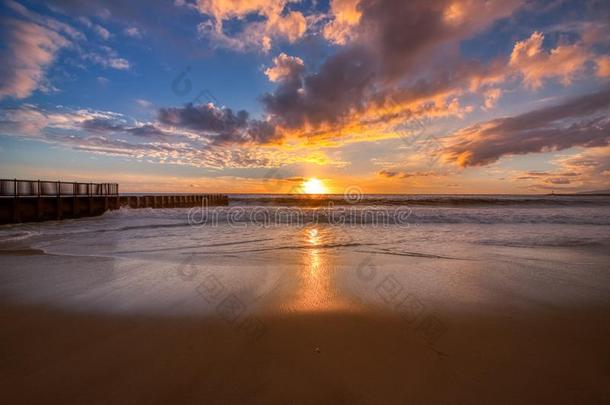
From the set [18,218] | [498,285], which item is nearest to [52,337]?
[498,285]

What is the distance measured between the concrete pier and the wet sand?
1749 cm

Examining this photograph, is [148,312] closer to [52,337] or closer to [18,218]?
[52,337]

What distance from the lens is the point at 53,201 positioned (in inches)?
777

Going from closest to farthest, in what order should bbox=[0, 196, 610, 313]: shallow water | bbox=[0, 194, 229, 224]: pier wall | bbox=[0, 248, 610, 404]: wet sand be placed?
bbox=[0, 248, 610, 404]: wet sand → bbox=[0, 196, 610, 313]: shallow water → bbox=[0, 194, 229, 224]: pier wall

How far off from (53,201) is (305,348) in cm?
2426

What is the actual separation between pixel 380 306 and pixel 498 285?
7.75 ft

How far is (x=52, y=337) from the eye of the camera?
2980mm

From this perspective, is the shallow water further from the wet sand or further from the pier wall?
the pier wall

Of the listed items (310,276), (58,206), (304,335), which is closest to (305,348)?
(304,335)

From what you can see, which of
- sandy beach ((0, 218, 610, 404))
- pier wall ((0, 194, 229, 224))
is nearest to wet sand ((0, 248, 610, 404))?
sandy beach ((0, 218, 610, 404))

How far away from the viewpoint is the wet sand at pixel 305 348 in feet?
6.96

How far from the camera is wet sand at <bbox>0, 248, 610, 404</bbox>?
2.12m

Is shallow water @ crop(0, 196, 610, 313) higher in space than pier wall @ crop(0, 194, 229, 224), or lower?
lower

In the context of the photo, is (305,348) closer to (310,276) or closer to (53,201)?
(310,276)
